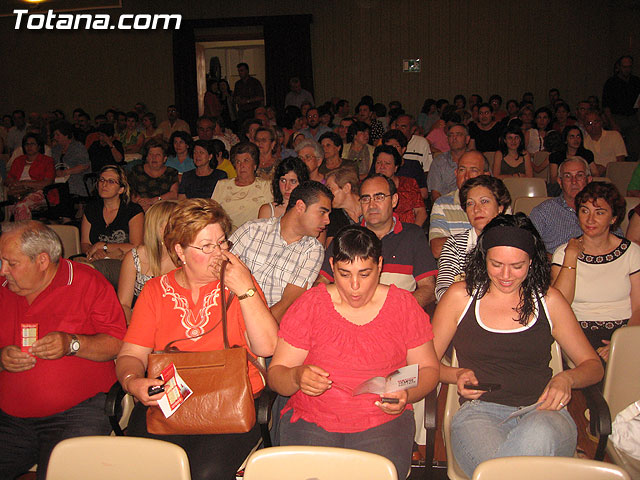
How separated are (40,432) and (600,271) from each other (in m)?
2.91

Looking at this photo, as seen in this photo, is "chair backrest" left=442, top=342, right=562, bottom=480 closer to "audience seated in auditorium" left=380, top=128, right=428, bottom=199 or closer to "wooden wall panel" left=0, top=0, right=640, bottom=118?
"audience seated in auditorium" left=380, top=128, right=428, bottom=199

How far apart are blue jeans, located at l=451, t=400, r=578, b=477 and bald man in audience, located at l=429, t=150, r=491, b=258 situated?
1.79m

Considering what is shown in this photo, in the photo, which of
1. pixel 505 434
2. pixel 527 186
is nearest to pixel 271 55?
pixel 527 186

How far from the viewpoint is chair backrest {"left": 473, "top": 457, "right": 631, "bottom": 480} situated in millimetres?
1491

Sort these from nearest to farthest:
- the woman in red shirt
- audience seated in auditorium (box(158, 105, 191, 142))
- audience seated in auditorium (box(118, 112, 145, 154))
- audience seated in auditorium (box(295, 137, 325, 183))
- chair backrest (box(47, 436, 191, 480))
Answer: chair backrest (box(47, 436, 191, 480)) < audience seated in auditorium (box(295, 137, 325, 183)) < the woman in red shirt < audience seated in auditorium (box(118, 112, 145, 154)) < audience seated in auditorium (box(158, 105, 191, 142))

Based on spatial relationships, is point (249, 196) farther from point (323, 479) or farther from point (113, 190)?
point (323, 479)

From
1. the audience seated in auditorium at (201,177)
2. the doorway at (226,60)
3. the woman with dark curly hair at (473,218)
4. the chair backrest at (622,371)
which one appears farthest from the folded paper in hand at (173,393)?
the doorway at (226,60)

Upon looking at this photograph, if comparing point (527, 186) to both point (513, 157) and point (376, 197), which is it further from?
point (376, 197)

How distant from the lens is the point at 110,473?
164 centimetres

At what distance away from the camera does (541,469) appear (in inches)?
59.5

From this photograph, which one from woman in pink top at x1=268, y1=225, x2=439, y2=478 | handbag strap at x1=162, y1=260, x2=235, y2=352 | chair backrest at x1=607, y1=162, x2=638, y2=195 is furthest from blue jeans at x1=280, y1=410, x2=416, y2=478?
chair backrest at x1=607, y1=162, x2=638, y2=195

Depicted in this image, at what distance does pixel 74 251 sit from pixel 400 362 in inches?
124

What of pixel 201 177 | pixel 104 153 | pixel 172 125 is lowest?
pixel 201 177

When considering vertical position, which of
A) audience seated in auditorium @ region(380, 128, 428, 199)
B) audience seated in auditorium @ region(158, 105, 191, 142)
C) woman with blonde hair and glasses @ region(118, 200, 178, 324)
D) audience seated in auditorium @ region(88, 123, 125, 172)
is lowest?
woman with blonde hair and glasses @ region(118, 200, 178, 324)
